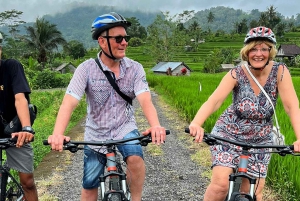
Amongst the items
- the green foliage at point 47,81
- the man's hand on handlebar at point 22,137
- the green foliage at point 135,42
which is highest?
the man's hand on handlebar at point 22,137

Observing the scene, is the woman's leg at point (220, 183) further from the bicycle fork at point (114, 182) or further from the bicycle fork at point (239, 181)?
the bicycle fork at point (114, 182)

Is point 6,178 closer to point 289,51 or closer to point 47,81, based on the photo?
point 47,81

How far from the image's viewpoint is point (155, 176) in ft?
16.4

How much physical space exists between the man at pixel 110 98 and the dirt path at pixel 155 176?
6.38 feet

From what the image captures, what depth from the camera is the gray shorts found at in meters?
2.73

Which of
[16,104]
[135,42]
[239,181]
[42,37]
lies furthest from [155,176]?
[135,42]

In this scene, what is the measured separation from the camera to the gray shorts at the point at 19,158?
273 centimetres

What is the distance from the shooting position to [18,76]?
103 inches

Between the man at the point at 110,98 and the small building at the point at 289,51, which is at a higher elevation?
the man at the point at 110,98

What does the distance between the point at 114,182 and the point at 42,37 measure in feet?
118

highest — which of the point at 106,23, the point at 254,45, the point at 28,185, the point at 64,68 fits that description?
the point at 106,23

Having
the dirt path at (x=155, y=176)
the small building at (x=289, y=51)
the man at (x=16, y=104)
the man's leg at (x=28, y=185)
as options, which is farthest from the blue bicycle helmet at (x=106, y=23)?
the small building at (x=289, y=51)

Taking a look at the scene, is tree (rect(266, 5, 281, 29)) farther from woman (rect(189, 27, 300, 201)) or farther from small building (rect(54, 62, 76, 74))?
woman (rect(189, 27, 300, 201))

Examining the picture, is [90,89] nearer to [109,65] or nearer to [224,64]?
[109,65]
